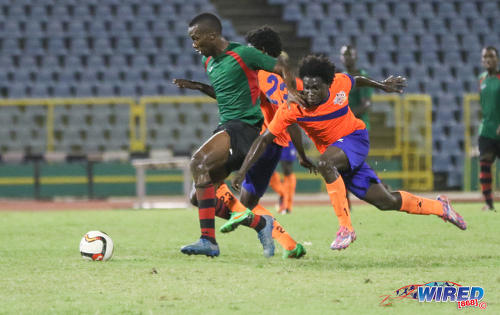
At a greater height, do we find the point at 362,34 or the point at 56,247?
the point at 362,34

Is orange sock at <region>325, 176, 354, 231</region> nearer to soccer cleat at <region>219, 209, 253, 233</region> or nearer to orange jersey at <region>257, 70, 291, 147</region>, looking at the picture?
soccer cleat at <region>219, 209, 253, 233</region>

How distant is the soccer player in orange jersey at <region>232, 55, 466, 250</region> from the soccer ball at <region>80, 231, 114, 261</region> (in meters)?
1.26

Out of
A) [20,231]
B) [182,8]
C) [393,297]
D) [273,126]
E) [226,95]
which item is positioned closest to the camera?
[393,297]

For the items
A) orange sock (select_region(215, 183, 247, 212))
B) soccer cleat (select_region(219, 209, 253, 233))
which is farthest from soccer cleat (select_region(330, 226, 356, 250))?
orange sock (select_region(215, 183, 247, 212))

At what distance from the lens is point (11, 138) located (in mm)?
18016

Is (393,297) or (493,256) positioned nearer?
(393,297)

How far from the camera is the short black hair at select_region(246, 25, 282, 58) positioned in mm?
7363

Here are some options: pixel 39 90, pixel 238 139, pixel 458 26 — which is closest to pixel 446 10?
pixel 458 26

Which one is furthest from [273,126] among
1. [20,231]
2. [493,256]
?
[20,231]

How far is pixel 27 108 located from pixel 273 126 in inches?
492

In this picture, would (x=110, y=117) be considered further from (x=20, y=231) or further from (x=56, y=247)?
(x=56, y=247)

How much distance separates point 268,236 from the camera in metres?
6.65

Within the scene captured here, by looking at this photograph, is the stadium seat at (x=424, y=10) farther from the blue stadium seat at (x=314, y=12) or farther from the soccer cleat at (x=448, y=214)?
the soccer cleat at (x=448, y=214)

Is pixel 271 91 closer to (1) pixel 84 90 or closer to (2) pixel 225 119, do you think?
(2) pixel 225 119
